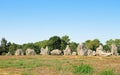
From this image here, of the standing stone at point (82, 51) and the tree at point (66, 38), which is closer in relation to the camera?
the standing stone at point (82, 51)

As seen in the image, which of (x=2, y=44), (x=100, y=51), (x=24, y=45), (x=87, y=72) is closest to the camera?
(x=87, y=72)

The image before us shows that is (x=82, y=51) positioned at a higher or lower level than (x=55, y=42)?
lower

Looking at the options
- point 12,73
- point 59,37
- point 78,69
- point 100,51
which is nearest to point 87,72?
point 78,69

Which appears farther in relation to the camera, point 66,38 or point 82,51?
point 66,38

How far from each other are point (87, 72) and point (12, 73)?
17.2 ft

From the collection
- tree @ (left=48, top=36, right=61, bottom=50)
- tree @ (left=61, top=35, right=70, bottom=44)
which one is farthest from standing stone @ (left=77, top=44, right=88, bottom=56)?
tree @ (left=61, top=35, right=70, bottom=44)

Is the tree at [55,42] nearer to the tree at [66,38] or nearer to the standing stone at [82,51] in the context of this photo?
the tree at [66,38]

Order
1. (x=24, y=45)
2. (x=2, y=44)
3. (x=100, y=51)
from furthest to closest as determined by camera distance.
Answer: (x=24, y=45) → (x=2, y=44) → (x=100, y=51)

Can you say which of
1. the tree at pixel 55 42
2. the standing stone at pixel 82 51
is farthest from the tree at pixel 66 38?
the standing stone at pixel 82 51

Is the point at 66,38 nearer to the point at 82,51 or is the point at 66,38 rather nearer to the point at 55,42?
the point at 55,42

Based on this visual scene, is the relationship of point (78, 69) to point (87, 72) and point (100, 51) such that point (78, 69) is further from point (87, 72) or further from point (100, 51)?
point (100, 51)

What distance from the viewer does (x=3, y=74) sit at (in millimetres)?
20938

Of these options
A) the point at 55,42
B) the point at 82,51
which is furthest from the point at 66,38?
the point at 82,51

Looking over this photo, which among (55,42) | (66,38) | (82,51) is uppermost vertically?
(66,38)
